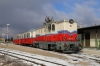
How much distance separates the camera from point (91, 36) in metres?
32.3

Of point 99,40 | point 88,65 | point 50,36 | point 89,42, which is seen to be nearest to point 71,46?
point 50,36

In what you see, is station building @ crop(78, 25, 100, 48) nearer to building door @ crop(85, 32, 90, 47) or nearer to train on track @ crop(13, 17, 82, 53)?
building door @ crop(85, 32, 90, 47)

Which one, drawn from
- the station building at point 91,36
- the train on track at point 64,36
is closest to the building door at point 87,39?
the station building at point 91,36

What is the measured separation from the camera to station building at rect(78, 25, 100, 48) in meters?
30.3

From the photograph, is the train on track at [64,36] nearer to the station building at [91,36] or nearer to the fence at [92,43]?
the station building at [91,36]

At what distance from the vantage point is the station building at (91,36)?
30266 mm

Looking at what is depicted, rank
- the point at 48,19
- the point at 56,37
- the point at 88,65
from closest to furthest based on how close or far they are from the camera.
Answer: the point at 88,65 < the point at 56,37 < the point at 48,19

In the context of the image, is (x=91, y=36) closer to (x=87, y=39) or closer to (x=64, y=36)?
(x=87, y=39)

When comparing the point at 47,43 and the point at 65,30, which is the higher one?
the point at 65,30

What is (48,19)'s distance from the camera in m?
70.3

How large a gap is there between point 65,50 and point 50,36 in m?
3.36

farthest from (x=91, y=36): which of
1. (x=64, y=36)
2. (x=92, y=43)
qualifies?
(x=64, y=36)

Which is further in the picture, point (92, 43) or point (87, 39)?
point (87, 39)

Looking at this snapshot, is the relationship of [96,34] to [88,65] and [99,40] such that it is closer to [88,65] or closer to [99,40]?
[99,40]
